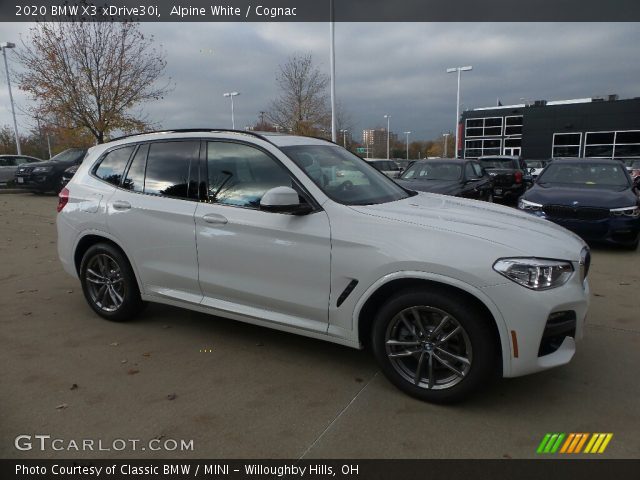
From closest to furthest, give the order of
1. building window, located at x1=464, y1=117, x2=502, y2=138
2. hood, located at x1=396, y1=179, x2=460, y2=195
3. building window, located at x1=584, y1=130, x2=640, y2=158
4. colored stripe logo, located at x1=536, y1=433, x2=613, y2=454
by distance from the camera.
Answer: colored stripe logo, located at x1=536, y1=433, x2=613, y2=454, hood, located at x1=396, y1=179, x2=460, y2=195, building window, located at x1=584, y1=130, x2=640, y2=158, building window, located at x1=464, y1=117, x2=502, y2=138

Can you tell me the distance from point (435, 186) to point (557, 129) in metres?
43.5

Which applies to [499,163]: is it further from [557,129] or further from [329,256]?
[557,129]

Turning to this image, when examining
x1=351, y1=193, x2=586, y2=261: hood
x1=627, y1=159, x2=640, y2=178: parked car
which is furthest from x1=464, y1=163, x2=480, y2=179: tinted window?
x1=627, y1=159, x2=640, y2=178: parked car

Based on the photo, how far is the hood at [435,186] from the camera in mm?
9383

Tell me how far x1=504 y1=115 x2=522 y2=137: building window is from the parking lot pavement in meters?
49.9

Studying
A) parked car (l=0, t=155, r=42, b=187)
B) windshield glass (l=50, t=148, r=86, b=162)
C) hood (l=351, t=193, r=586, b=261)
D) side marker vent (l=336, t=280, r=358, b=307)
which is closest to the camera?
hood (l=351, t=193, r=586, b=261)

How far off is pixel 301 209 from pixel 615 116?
1937 inches

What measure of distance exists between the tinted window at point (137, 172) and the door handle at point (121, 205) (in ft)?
0.48

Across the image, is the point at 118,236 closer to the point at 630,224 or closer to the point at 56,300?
the point at 56,300

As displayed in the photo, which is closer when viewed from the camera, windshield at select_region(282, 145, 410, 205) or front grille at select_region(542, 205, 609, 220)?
→ windshield at select_region(282, 145, 410, 205)

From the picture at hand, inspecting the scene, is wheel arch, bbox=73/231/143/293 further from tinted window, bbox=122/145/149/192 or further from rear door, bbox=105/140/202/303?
tinted window, bbox=122/145/149/192

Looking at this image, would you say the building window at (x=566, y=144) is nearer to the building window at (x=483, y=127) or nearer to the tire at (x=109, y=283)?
the building window at (x=483, y=127)

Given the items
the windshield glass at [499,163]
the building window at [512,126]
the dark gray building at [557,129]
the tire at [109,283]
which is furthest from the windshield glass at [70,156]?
the building window at [512,126]

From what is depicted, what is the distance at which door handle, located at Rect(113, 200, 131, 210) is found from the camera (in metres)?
4.31
